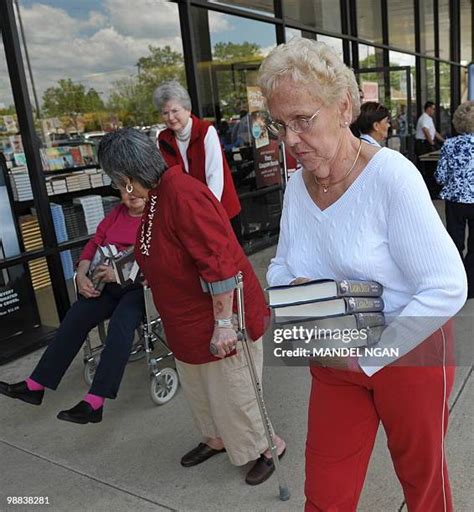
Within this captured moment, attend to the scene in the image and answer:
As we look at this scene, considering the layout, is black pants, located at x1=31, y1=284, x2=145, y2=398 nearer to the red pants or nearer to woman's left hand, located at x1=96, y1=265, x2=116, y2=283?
woman's left hand, located at x1=96, y1=265, x2=116, y2=283

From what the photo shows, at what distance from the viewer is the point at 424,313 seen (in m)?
1.29

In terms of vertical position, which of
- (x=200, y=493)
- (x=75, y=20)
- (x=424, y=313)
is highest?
(x=75, y=20)

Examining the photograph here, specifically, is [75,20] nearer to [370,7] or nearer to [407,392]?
[407,392]

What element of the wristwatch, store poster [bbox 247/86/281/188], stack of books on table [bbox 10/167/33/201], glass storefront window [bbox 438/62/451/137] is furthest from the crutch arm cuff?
glass storefront window [bbox 438/62/451/137]

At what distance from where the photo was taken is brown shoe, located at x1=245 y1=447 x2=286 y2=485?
236cm

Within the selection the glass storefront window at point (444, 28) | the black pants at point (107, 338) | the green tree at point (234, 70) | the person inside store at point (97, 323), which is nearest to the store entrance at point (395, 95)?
the green tree at point (234, 70)

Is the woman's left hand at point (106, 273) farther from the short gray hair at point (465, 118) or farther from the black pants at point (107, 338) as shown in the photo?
the short gray hair at point (465, 118)

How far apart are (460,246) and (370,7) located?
681 centimetres

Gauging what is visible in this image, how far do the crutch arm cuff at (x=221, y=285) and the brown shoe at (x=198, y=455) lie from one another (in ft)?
3.17

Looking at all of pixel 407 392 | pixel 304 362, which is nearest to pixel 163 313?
pixel 304 362

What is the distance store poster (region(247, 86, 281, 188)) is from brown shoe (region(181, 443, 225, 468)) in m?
4.43

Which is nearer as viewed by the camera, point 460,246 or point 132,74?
point 460,246

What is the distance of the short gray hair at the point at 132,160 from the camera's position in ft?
7.00

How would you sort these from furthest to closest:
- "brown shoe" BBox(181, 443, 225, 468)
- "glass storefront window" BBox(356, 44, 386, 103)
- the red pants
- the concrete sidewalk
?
"glass storefront window" BBox(356, 44, 386, 103), "brown shoe" BBox(181, 443, 225, 468), the concrete sidewalk, the red pants
